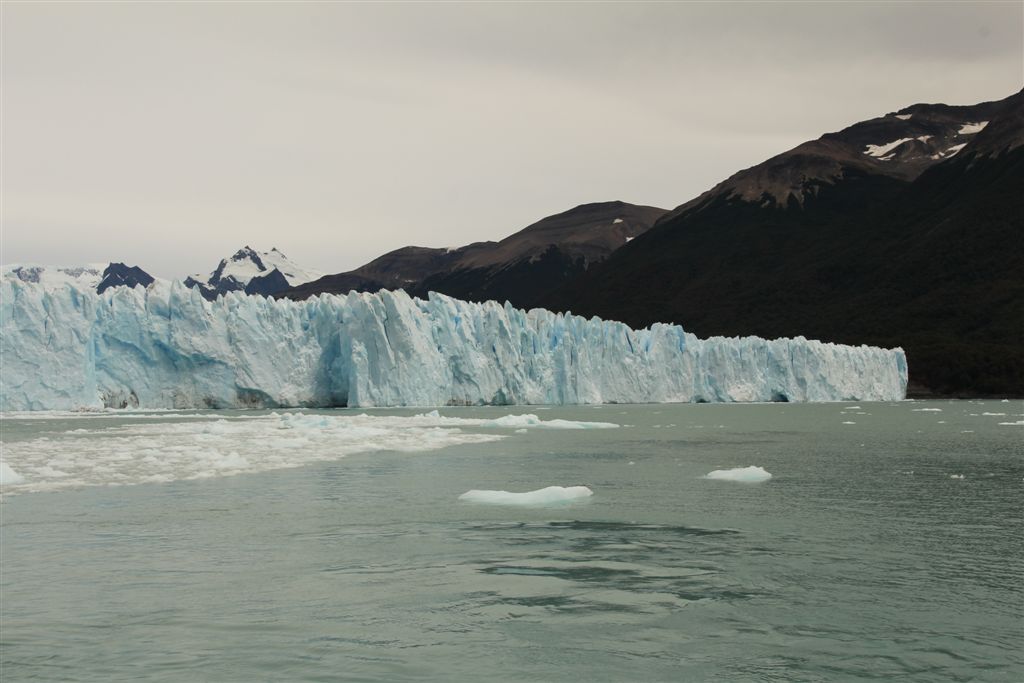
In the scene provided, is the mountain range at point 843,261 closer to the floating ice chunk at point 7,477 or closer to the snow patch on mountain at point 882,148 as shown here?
the snow patch on mountain at point 882,148

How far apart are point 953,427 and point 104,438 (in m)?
27.9

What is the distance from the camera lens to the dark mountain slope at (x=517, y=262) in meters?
162

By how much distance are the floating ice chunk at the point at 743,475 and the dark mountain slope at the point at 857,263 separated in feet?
195

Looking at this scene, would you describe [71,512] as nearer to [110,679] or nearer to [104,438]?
[110,679]

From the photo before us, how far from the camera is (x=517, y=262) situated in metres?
171

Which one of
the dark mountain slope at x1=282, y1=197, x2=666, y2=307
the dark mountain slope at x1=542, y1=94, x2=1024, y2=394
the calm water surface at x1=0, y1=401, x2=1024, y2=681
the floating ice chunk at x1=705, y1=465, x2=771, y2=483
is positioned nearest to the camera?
the calm water surface at x1=0, y1=401, x2=1024, y2=681

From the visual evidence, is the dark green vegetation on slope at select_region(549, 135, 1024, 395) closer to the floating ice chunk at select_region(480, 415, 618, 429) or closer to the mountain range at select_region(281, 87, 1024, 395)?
the mountain range at select_region(281, 87, 1024, 395)

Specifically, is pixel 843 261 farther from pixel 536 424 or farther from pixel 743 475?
pixel 743 475

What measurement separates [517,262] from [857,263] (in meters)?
79.0

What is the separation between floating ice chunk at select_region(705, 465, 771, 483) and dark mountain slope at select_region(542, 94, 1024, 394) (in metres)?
59.4

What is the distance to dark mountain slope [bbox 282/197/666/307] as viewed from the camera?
→ 162500 mm

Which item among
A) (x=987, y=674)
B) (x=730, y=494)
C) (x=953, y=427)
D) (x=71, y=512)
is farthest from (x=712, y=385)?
(x=987, y=674)

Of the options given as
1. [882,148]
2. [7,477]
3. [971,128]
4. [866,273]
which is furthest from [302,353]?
[971,128]

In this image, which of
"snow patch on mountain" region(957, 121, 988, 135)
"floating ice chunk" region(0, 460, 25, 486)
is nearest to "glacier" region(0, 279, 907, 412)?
"floating ice chunk" region(0, 460, 25, 486)
